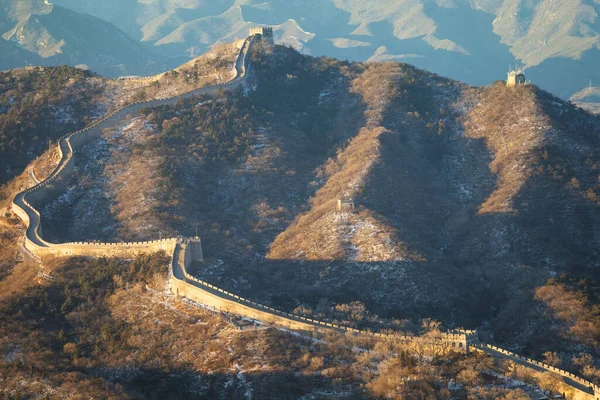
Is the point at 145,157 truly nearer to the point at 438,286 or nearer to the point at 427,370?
the point at 438,286

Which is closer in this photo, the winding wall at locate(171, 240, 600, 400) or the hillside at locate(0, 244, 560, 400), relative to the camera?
the hillside at locate(0, 244, 560, 400)

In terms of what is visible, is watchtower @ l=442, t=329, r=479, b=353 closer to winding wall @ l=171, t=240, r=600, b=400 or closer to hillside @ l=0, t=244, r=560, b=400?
winding wall @ l=171, t=240, r=600, b=400

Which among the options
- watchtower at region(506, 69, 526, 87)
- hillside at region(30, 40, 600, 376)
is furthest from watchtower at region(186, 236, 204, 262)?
watchtower at region(506, 69, 526, 87)

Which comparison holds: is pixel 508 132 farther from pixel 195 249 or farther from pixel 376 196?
pixel 195 249

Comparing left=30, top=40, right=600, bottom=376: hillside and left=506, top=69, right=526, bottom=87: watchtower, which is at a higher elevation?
left=506, top=69, right=526, bottom=87: watchtower

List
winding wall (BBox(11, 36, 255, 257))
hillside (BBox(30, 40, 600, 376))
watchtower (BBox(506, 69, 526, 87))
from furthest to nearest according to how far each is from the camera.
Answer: watchtower (BBox(506, 69, 526, 87)), winding wall (BBox(11, 36, 255, 257)), hillside (BBox(30, 40, 600, 376))

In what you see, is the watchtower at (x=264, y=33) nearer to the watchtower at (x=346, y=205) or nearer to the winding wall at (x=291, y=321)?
the watchtower at (x=346, y=205)

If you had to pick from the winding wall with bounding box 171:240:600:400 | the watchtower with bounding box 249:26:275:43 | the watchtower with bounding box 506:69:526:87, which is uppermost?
the watchtower with bounding box 249:26:275:43
